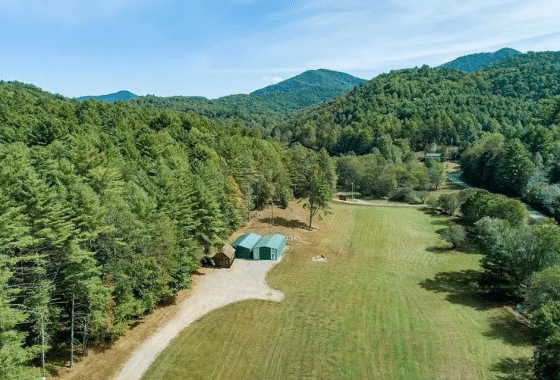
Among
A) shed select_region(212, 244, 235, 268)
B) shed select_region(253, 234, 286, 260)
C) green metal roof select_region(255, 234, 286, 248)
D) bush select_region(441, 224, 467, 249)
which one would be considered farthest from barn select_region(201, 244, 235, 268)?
bush select_region(441, 224, 467, 249)

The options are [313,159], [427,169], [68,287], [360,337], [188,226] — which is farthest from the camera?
[427,169]

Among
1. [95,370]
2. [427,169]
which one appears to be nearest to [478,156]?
[427,169]

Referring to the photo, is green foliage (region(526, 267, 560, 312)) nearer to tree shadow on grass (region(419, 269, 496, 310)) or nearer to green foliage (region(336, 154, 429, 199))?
tree shadow on grass (region(419, 269, 496, 310))

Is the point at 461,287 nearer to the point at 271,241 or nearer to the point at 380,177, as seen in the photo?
the point at 271,241

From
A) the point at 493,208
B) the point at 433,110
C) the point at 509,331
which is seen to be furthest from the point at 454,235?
the point at 433,110

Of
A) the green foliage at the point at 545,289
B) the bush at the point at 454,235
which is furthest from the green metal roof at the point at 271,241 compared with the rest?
the green foliage at the point at 545,289

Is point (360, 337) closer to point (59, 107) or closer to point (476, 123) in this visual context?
point (59, 107)
